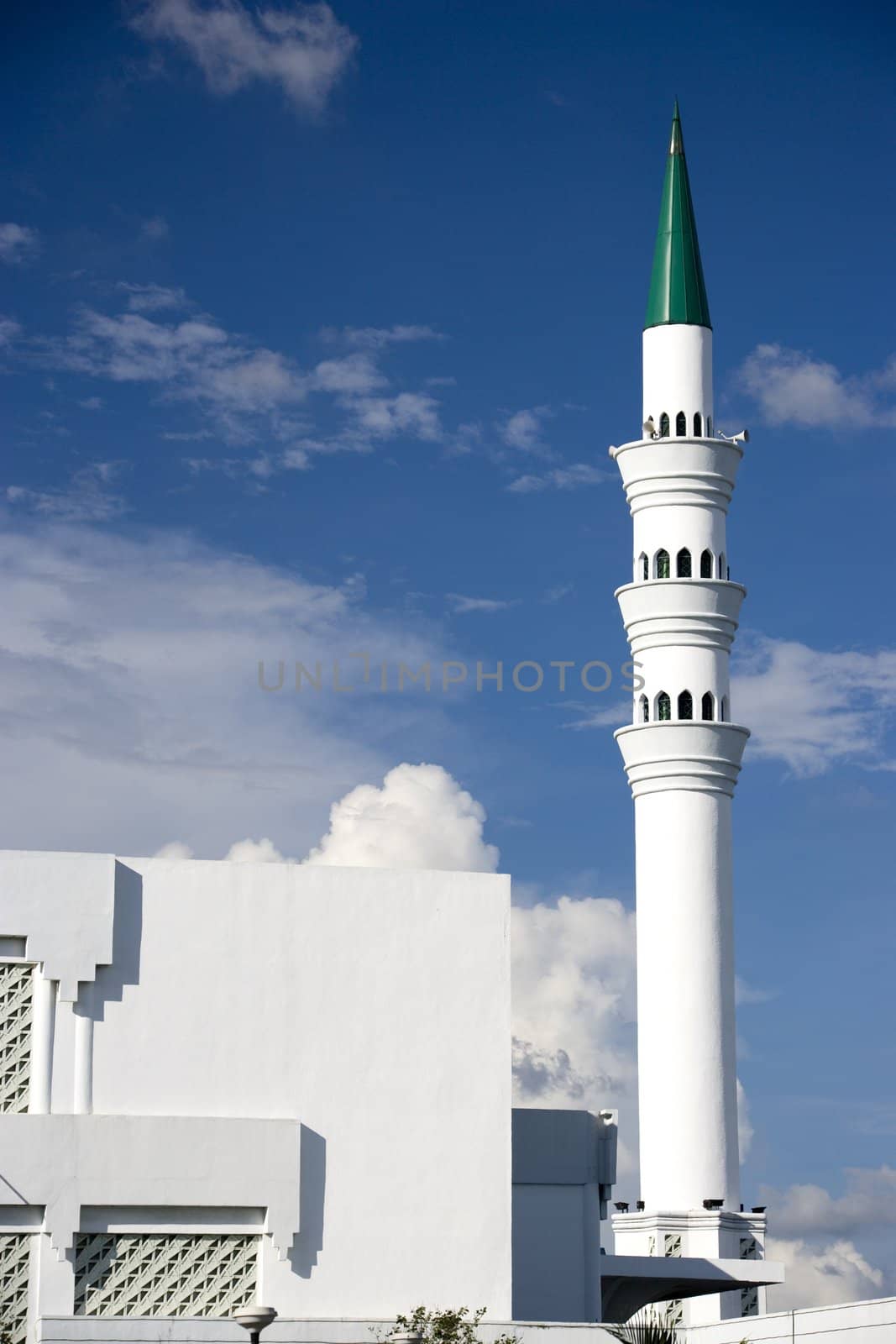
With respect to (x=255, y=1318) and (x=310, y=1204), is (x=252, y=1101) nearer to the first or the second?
(x=310, y=1204)

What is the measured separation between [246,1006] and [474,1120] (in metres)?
4.28

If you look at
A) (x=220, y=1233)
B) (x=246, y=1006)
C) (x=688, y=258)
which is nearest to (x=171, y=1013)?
(x=246, y=1006)

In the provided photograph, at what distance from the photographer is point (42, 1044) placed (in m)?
35.5

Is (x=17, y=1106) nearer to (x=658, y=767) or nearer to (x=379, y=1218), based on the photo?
(x=379, y=1218)

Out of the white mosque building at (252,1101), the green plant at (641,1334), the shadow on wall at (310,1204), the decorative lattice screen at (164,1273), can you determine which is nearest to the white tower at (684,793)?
the white mosque building at (252,1101)

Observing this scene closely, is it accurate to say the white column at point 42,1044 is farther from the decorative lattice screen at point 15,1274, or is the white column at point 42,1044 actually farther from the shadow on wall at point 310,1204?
the shadow on wall at point 310,1204

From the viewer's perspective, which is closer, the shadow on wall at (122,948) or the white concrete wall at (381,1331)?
the white concrete wall at (381,1331)

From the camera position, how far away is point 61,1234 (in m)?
34.5

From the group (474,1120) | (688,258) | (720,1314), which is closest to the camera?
(474,1120)

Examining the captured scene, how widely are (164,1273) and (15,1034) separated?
14.6 ft

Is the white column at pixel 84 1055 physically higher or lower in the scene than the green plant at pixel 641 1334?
higher

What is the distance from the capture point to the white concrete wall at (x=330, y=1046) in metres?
35.8

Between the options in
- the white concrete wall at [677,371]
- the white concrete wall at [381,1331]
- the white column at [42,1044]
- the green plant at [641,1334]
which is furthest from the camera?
the white concrete wall at [677,371]

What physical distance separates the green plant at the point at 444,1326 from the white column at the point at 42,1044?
6.53 m
